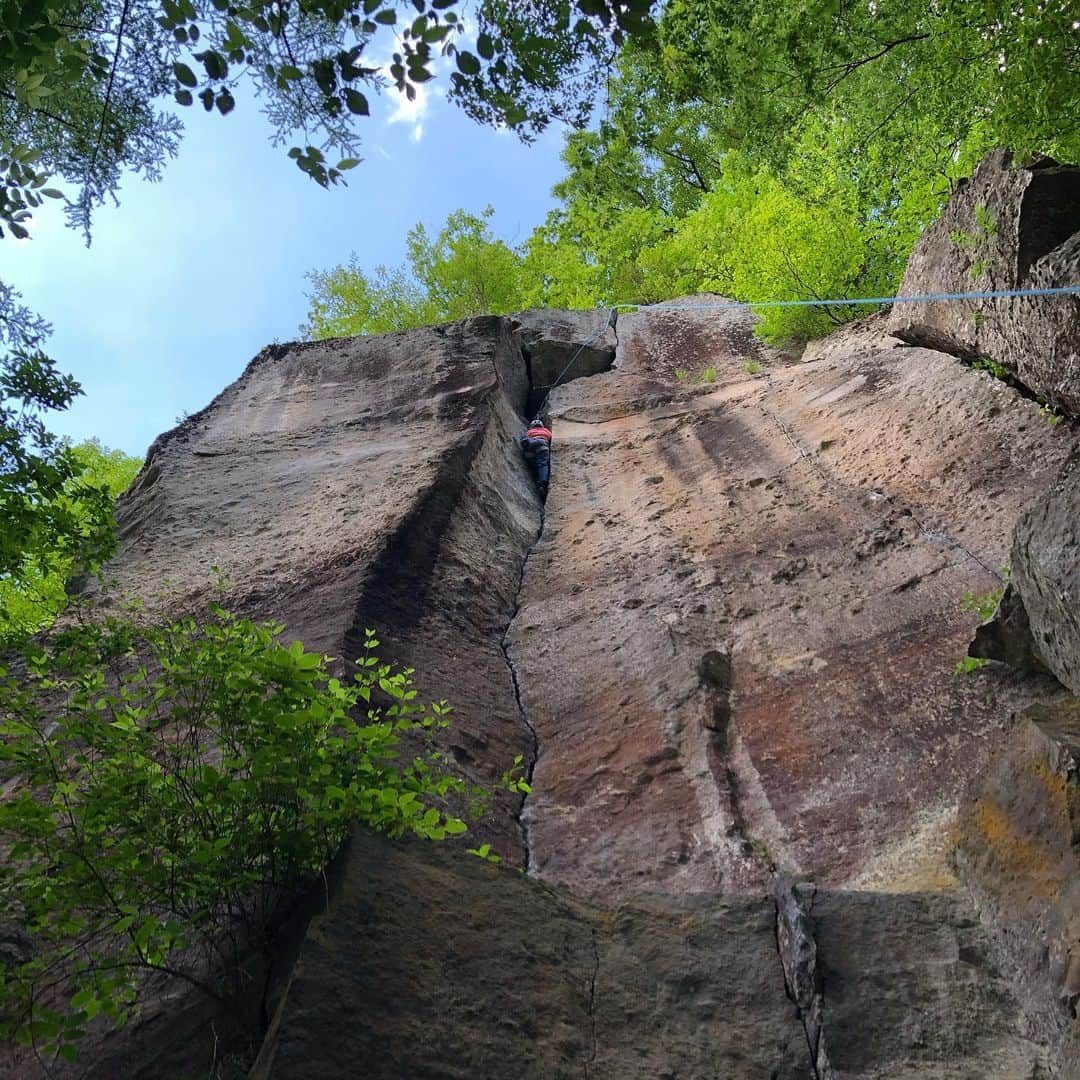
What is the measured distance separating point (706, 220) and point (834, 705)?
57.7 feet

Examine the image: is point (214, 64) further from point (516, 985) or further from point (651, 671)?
point (651, 671)

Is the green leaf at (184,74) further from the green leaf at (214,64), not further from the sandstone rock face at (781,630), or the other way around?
the sandstone rock face at (781,630)

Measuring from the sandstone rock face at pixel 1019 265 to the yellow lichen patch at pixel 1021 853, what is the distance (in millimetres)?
3639

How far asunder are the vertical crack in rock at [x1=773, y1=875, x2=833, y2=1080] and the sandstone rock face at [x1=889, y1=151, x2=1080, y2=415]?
4.39 metres

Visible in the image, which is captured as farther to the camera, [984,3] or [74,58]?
[984,3]

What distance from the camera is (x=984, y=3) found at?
6141mm

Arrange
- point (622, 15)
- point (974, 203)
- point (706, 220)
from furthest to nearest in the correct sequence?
point (706, 220), point (974, 203), point (622, 15)

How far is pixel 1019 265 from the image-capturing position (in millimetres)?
6262

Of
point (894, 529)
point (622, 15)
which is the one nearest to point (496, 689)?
point (894, 529)

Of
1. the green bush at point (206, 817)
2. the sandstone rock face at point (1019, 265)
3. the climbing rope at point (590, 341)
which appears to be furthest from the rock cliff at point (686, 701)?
the climbing rope at point (590, 341)

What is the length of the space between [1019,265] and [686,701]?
13.8 ft

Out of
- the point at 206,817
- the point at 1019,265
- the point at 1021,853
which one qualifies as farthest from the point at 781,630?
the point at 206,817

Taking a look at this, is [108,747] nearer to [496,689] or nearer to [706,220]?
[496,689]

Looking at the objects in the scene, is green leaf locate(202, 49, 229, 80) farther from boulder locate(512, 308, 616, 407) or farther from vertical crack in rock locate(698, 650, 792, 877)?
boulder locate(512, 308, 616, 407)
